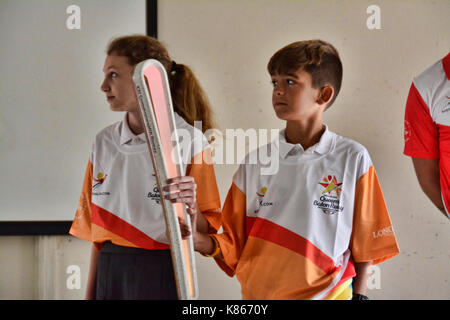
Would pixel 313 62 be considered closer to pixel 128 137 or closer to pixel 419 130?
pixel 419 130

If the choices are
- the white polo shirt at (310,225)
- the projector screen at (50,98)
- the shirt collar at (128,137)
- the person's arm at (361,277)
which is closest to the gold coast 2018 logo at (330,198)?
the white polo shirt at (310,225)

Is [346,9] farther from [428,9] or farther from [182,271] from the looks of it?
[182,271]

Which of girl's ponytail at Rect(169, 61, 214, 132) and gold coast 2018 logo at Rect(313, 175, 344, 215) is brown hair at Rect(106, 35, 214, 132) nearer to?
girl's ponytail at Rect(169, 61, 214, 132)

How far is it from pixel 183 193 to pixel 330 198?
27 centimetres

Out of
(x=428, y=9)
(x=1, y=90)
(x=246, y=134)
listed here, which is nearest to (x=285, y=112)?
(x=246, y=134)

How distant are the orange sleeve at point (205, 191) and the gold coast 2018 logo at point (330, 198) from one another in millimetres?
185

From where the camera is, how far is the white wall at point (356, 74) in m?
0.95

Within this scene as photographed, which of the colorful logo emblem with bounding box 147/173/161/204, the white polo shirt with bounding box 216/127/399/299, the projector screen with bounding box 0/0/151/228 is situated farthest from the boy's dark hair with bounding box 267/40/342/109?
the projector screen with bounding box 0/0/151/228

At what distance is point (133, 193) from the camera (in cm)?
83

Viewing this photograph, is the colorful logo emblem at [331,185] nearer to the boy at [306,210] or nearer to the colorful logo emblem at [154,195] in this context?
the boy at [306,210]

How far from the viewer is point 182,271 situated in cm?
67

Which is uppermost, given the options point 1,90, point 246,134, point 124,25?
point 124,25
